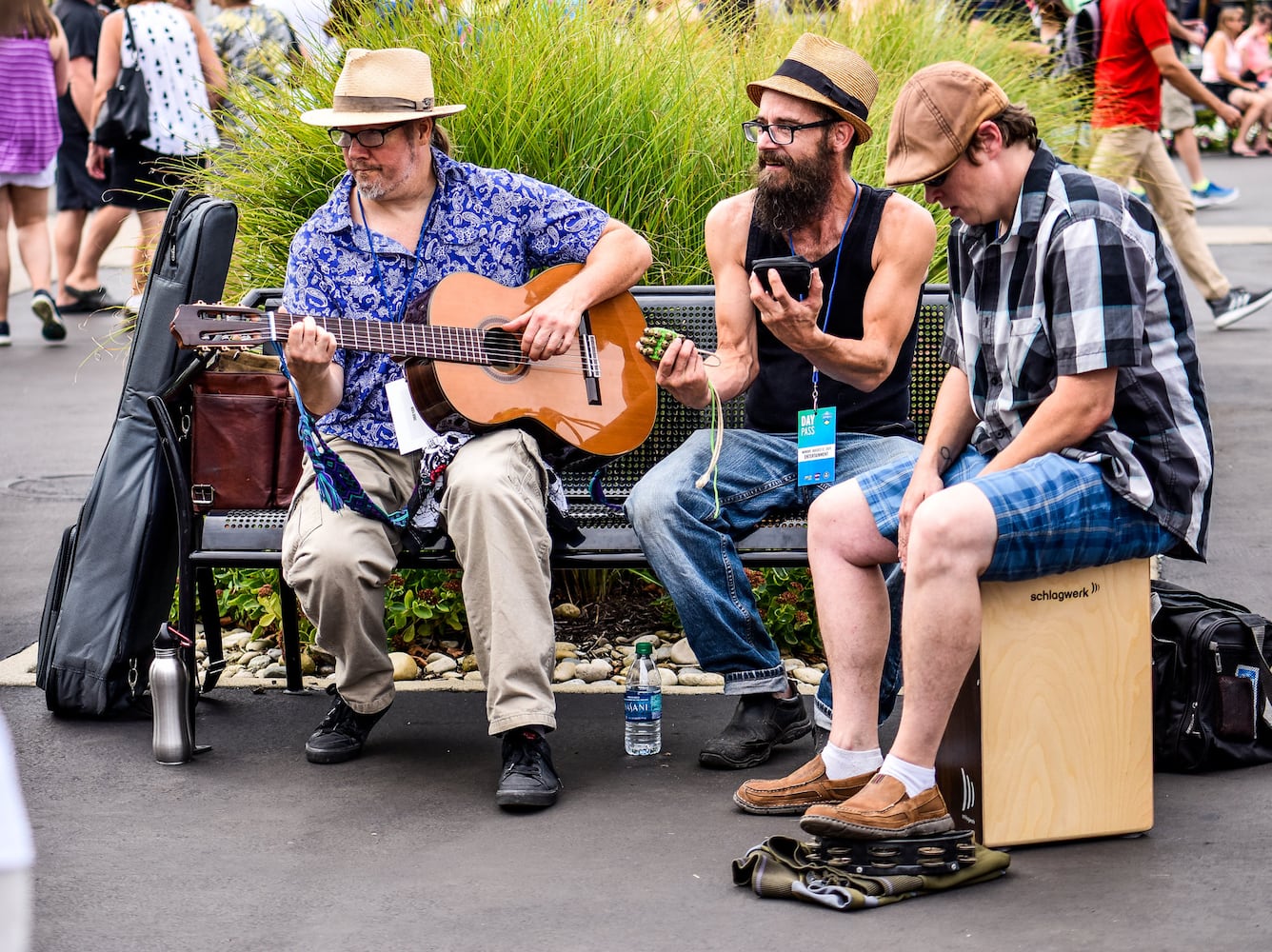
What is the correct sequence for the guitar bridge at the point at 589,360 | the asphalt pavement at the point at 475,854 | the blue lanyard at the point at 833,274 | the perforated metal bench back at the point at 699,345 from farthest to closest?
the perforated metal bench back at the point at 699,345, the guitar bridge at the point at 589,360, the blue lanyard at the point at 833,274, the asphalt pavement at the point at 475,854

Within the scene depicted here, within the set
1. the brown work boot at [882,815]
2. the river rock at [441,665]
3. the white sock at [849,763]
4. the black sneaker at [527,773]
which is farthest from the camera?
the river rock at [441,665]

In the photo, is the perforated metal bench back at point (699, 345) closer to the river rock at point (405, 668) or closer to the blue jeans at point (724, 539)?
the blue jeans at point (724, 539)

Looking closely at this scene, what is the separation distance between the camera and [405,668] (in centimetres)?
458

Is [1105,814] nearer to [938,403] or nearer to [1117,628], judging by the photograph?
[1117,628]

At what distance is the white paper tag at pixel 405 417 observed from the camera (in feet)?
13.0

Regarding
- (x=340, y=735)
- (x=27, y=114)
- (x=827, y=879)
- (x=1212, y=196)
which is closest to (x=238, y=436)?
(x=340, y=735)

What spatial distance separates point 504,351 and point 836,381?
803mm

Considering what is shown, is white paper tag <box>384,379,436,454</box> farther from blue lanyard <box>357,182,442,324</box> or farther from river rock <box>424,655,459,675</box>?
river rock <box>424,655,459,675</box>

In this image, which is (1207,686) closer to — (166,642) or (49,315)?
(166,642)

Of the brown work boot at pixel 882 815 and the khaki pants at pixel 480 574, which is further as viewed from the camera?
the khaki pants at pixel 480 574

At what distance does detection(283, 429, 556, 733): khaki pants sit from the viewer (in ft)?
12.2

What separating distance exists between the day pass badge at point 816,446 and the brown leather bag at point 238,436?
1.23 meters

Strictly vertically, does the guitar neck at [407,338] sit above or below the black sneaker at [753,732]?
above

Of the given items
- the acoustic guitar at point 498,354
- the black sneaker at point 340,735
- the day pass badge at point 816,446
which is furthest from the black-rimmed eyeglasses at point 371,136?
the black sneaker at point 340,735
